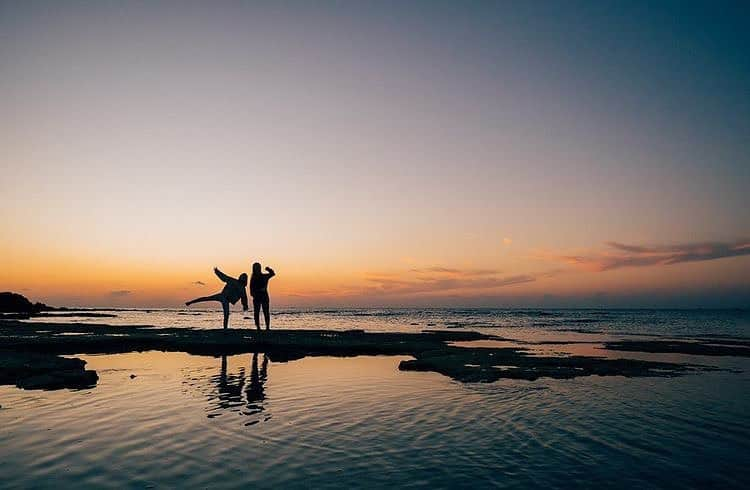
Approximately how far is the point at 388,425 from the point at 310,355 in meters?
14.3

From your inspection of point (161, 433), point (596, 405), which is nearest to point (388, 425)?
point (161, 433)

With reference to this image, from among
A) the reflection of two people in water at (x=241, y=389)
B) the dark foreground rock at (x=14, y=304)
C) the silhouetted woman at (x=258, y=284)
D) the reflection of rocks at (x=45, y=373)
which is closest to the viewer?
the reflection of two people in water at (x=241, y=389)

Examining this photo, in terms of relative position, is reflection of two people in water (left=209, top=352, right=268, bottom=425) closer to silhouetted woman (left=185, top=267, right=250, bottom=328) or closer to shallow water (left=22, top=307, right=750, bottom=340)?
silhouetted woman (left=185, top=267, right=250, bottom=328)

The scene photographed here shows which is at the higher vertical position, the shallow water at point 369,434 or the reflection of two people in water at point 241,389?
the reflection of two people in water at point 241,389

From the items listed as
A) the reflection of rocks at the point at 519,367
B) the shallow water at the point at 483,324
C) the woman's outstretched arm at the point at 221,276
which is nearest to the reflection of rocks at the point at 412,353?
the reflection of rocks at the point at 519,367

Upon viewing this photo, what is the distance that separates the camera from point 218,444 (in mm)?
9445

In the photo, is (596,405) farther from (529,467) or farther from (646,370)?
(646,370)

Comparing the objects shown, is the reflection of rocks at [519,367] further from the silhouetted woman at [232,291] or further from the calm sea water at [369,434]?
the silhouetted woman at [232,291]

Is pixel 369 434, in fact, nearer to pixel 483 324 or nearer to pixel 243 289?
pixel 243 289

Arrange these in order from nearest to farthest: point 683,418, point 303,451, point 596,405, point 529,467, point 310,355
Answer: point 529,467 < point 303,451 < point 683,418 < point 596,405 < point 310,355

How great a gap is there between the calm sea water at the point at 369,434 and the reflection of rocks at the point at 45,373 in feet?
1.87

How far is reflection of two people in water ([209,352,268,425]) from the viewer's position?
12805mm

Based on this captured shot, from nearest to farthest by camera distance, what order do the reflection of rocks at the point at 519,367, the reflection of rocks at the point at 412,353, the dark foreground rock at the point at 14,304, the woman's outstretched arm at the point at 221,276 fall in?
the reflection of rocks at the point at 519,367
the reflection of rocks at the point at 412,353
the woman's outstretched arm at the point at 221,276
the dark foreground rock at the point at 14,304

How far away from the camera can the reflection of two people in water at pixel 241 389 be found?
12805 mm
